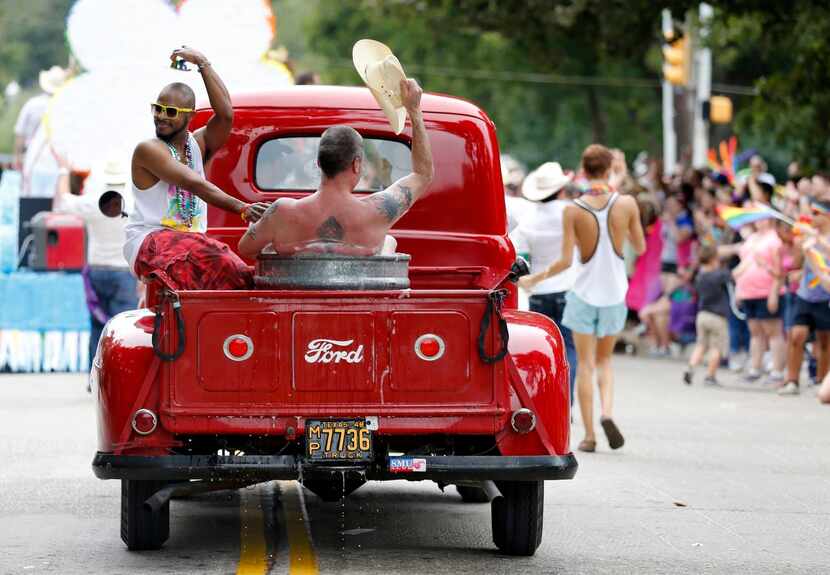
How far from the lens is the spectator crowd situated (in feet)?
51.7

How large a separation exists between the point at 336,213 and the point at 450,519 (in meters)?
2.09

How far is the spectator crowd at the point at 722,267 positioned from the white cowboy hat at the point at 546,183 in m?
0.01

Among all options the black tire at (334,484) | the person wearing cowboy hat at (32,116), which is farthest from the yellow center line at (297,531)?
the person wearing cowboy hat at (32,116)

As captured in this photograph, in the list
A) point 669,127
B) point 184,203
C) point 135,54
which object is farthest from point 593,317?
point 669,127

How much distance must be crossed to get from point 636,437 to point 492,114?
123ft

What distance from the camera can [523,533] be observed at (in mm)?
8336

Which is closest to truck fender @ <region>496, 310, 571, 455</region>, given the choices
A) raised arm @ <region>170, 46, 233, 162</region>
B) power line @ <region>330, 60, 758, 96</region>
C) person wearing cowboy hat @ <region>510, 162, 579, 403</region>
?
raised arm @ <region>170, 46, 233, 162</region>

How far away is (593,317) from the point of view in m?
12.8

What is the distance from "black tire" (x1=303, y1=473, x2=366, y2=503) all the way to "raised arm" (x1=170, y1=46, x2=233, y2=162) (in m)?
1.81

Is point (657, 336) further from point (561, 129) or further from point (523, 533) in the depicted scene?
point (561, 129)

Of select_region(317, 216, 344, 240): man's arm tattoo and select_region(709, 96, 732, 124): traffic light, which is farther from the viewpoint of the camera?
select_region(709, 96, 732, 124): traffic light

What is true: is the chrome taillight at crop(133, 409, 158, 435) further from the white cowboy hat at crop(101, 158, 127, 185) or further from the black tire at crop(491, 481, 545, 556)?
the white cowboy hat at crop(101, 158, 127, 185)

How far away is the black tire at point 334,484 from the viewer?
765 centimetres

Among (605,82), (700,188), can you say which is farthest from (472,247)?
(605,82)
